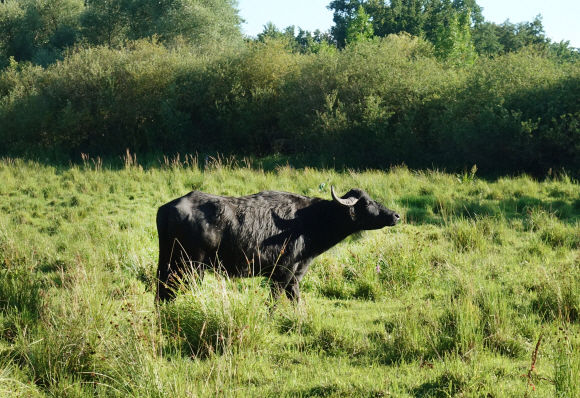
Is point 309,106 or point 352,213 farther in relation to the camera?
point 309,106

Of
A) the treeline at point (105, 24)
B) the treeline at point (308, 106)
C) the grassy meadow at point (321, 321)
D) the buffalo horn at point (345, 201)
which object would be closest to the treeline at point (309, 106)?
the treeline at point (308, 106)

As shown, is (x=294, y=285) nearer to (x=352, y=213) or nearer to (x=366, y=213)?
(x=352, y=213)

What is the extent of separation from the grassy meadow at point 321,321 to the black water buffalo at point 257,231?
0.32m

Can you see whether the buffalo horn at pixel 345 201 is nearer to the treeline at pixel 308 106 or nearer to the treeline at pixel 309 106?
the treeline at pixel 308 106

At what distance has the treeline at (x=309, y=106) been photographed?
56.2ft

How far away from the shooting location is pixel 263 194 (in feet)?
23.3

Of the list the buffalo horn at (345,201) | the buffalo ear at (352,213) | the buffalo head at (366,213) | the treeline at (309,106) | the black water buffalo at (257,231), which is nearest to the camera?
the black water buffalo at (257,231)

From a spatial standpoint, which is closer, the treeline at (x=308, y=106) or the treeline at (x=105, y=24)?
the treeline at (x=308, y=106)

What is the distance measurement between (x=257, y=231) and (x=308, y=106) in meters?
15.7

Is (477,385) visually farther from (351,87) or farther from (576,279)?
(351,87)

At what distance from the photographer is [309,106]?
2169 cm

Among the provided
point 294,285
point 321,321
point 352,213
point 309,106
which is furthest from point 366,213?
point 309,106

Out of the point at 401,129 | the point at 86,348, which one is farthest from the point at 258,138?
the point at 86,348

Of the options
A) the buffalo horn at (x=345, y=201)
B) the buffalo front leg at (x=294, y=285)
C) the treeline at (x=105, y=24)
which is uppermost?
the treeline at (x=105, y=24)
